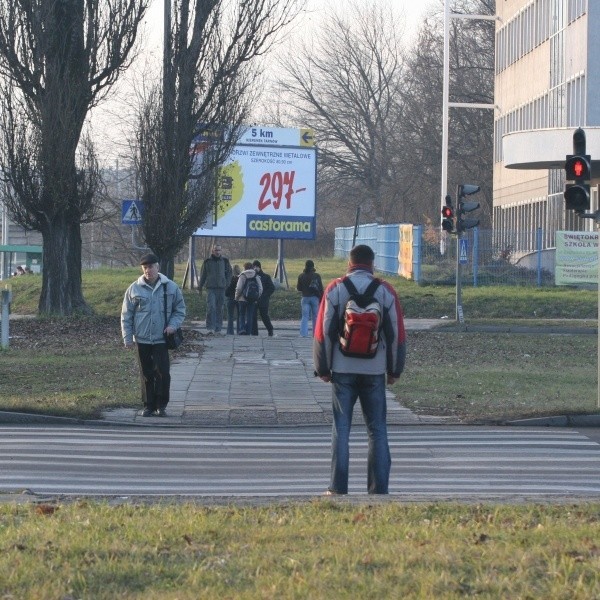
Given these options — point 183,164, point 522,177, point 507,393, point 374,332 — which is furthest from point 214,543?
point 522,177

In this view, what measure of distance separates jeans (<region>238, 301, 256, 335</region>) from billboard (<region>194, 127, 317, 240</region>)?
505 inches

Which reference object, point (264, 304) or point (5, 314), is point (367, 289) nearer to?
point (5, 314)

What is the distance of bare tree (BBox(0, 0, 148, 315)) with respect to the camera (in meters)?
28.4

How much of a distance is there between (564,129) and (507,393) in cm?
2683

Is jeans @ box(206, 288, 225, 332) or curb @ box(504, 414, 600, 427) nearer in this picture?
curb @ box(504, 414, 600, 427)

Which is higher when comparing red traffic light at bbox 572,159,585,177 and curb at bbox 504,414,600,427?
red traffic light at bbox 572,159,585,177

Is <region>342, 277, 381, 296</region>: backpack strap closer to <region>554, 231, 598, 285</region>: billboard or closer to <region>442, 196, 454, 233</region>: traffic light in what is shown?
<region>442, 196, 454, 233</region>: traffic light

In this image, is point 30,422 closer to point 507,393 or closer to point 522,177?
point 507,393

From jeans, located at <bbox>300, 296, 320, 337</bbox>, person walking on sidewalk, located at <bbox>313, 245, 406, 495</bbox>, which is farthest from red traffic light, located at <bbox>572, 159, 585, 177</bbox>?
jeans, located at <bbox>300, 296, 320, 337</bbox>

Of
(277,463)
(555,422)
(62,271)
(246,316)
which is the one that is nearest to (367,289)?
(277,463)

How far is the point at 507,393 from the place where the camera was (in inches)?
702

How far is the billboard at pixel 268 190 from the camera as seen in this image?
41.9m

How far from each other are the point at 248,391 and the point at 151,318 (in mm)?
3554

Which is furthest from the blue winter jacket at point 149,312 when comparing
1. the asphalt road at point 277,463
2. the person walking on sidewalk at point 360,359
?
the person walking on sidewalk at point 360,359
